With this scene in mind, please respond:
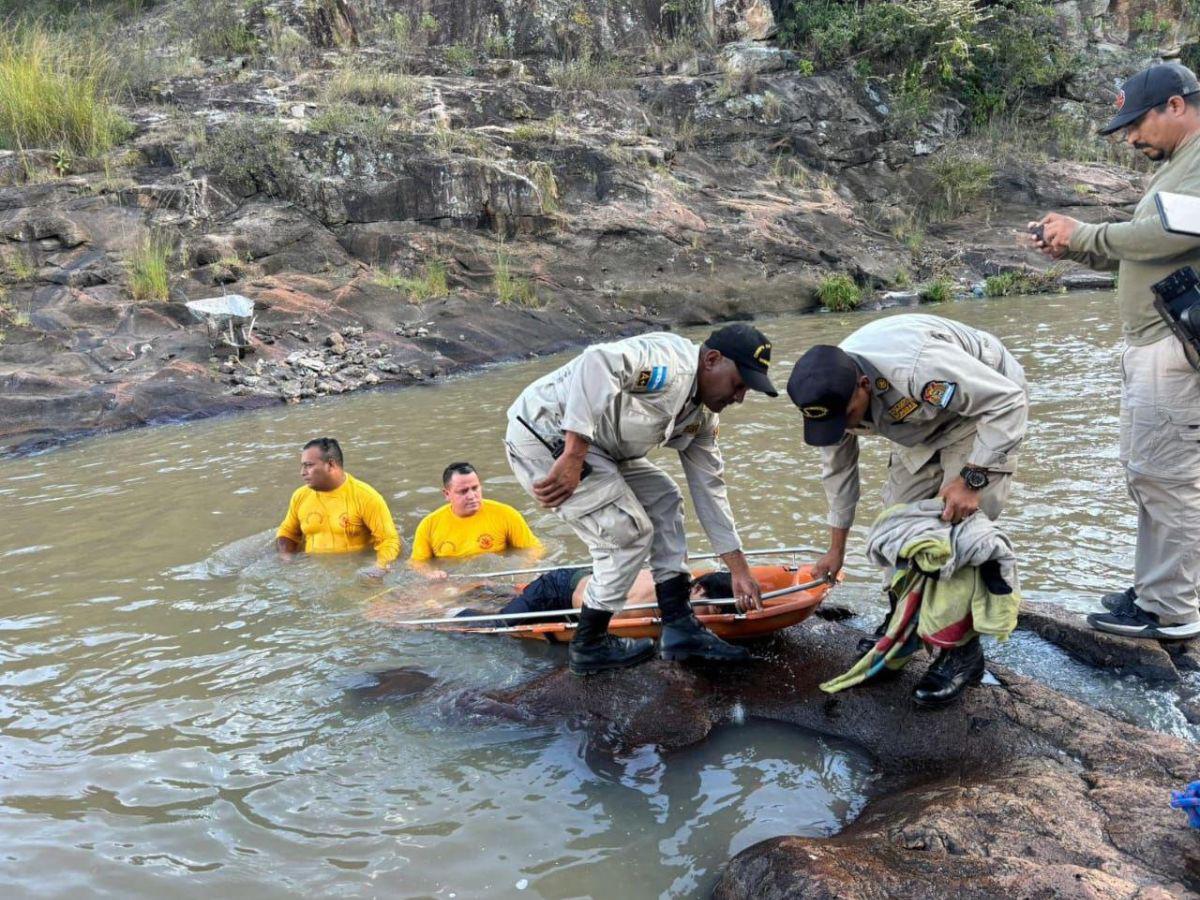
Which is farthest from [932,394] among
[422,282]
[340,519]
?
[422,282]

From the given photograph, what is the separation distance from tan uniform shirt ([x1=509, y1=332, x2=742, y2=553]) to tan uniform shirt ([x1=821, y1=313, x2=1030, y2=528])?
0.57 metres

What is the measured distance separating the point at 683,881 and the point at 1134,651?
7.55ft

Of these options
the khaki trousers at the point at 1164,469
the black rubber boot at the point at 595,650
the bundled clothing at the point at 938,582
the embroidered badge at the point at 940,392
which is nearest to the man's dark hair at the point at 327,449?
the black rubber boot at the point at 595,650

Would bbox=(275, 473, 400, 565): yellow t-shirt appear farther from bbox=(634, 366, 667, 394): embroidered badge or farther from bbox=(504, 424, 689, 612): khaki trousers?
bbox=(634, 366, 667, 394): embroidered badge

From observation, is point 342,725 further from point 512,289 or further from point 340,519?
point 512,289

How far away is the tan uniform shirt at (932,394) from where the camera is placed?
11.7ft

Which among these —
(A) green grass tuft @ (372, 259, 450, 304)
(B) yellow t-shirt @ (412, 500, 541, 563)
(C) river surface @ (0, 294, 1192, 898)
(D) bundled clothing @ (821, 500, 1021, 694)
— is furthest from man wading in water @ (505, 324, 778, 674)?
(A) green grass tuft @ (372, 259, 450, 304)

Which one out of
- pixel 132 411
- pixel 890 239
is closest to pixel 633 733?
pixel 132 411

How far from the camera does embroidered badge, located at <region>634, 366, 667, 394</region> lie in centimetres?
384

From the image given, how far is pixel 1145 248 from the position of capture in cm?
383

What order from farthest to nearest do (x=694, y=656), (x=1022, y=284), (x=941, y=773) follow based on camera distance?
(x=1022, y=284)
(x=694, y=656)
(x=941, y=773)

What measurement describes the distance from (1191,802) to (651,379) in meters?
2.33

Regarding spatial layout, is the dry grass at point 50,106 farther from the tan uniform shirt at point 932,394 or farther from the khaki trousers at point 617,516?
the tan uniform shirt at point 932,394

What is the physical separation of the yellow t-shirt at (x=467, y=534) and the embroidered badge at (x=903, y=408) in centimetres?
375
